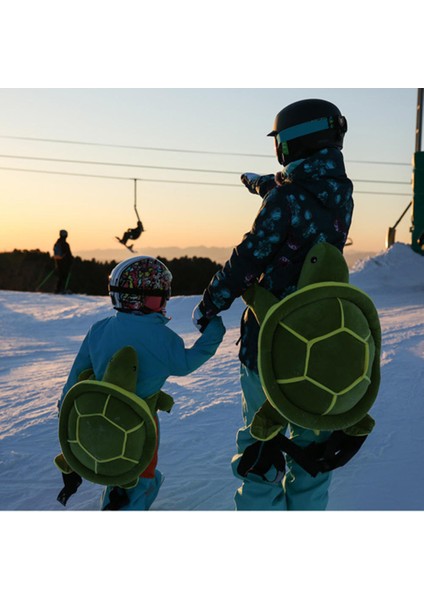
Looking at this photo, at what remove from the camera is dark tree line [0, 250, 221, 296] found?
20.7 meters

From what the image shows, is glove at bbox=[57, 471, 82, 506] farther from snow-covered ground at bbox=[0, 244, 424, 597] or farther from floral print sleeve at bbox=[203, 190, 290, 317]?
floral print sleeve at bbox=[203, 190, 290, 317]

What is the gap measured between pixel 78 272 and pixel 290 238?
76.7 feet

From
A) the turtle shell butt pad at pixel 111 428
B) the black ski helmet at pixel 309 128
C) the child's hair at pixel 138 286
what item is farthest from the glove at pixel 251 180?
the turtle shell butt pad at pixel 111 428

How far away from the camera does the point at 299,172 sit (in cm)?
214

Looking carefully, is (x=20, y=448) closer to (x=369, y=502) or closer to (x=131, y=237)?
(x=369, y=502)

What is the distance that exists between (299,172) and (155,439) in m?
1.10

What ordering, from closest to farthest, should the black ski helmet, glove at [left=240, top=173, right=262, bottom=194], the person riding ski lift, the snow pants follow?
the black ski helmet
the snow pants
glove at [left=240, top=173, right=262, bottom=194]
the person riding ski lift

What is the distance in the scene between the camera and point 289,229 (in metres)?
2.11

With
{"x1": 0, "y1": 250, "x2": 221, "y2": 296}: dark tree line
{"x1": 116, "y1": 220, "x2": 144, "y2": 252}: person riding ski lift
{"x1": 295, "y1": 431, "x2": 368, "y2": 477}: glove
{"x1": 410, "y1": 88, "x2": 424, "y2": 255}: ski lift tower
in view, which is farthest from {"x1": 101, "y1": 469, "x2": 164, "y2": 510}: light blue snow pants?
{"x1": 0, "y1": 250, "x2": 221, "y2": 296}: dark tree line

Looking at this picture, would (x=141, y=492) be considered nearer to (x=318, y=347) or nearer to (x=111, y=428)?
(x=111, y=428)

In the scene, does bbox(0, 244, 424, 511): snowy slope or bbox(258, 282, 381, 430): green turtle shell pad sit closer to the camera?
bbox(258, 282, 381, 430): green turtle shell pad

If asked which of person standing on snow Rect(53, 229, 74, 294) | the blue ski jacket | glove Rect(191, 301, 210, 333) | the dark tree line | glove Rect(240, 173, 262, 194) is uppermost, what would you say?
glove Rect(240, 173, 262, 194)

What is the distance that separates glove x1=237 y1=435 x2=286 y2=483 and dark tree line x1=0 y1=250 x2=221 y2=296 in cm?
1754

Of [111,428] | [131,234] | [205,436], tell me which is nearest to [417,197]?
[131,234]
